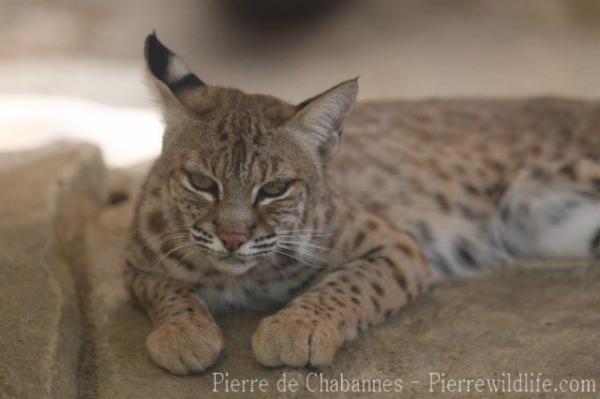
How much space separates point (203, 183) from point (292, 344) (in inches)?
25.8

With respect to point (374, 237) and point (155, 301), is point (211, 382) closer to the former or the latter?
point (155, 301)

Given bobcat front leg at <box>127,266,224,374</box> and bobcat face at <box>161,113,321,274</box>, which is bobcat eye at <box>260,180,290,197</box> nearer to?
bobcat face at <box>161,113,321,274</box>

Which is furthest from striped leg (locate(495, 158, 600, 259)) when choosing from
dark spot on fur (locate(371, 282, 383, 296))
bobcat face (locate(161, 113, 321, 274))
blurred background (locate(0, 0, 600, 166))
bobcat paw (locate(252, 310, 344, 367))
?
blurred background (locate(0, 0, 600, 166))

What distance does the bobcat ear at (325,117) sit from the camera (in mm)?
3293

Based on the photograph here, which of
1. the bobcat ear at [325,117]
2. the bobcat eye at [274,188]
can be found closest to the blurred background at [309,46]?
the bobcat ear at [325,117]

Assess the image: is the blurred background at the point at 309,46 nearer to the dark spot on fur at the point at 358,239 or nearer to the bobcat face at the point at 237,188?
the dark spot on fur at the point at 358,239

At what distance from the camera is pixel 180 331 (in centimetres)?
310

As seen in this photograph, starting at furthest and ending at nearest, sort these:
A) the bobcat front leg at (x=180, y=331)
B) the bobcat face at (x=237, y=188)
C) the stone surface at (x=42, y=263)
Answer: the bobcat face at (x=237, y=188), the bobcat front leg at (x=180, y=331), the stone surface at (x=42, y=263)

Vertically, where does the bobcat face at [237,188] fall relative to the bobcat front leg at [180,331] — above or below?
above

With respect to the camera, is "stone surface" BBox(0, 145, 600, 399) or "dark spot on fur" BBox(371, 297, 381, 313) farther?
"dark spot on fur" BBox(371, 297, 381, 313)

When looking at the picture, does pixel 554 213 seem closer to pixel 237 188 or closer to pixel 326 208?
pixel 326 208

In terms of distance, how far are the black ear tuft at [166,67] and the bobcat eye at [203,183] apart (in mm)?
369

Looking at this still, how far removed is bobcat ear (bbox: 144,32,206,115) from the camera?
11.0 ft

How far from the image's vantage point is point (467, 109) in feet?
15.6
